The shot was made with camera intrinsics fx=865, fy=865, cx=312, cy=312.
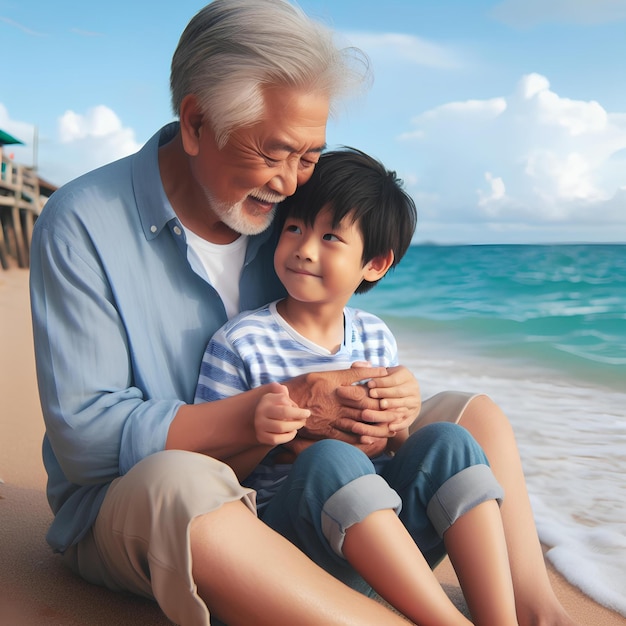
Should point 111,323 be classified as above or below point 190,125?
below

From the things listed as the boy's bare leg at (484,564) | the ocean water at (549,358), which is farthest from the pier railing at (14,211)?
the boy's bare leg at (484,564)

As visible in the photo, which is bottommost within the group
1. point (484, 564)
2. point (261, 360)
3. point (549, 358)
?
point (549, 358)

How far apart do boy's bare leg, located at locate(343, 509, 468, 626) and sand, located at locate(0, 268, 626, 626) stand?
65 centimetres

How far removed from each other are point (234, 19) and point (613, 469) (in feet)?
10.2

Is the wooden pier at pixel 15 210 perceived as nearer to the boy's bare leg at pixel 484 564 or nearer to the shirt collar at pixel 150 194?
the shirt collar at pixel 150 194

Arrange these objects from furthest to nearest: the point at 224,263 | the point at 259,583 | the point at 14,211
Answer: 1. the point at 14,211
2. the point at 224,263
3. the point at 259,583

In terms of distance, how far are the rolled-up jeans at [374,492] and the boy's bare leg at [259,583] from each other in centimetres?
15

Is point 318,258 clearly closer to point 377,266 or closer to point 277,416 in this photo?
point 377,266

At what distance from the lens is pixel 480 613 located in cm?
196

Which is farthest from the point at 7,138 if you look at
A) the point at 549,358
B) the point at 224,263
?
the point at 224,263

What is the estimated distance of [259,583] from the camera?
1700 mm

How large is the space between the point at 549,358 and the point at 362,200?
6.48 m

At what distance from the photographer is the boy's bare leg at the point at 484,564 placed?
195cm

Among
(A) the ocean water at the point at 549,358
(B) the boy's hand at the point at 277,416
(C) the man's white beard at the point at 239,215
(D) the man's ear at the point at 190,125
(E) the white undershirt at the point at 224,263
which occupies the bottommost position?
(A) the ocean water at the point at 549,358
